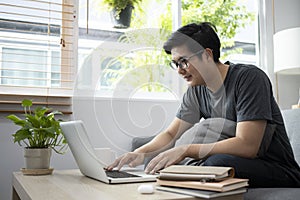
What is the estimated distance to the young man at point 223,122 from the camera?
1284 millimetres

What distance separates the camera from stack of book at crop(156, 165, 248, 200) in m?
0.93

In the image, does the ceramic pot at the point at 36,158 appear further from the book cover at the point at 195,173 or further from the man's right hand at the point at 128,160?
the book cover at the point at 195,173

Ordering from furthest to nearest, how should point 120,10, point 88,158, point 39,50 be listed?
point 120,10
point 39,50
point 88,158

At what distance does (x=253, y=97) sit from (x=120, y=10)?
1.32 m

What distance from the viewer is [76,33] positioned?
7.63 ft

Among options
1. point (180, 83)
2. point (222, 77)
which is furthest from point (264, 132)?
point (180, 83)

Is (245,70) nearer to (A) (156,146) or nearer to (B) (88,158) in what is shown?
(A) (156,146)

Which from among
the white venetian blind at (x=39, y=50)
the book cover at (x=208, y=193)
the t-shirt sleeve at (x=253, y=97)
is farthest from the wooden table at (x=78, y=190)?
the white venetian blind at (x=39, y=50)

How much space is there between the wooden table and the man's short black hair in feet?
1.91

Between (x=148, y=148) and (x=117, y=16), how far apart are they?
45.5 inches

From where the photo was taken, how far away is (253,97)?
1339mm

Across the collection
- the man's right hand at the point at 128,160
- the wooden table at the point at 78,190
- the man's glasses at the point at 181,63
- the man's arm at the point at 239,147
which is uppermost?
the man's glasses at the point at 181,63

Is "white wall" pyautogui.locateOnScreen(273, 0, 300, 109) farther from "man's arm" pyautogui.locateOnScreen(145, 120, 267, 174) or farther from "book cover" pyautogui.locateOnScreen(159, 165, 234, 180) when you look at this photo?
"book cover" pyautogui.locateOnScreen(159, 165, 234, 180)

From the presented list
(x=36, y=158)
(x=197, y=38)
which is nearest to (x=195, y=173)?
(x=197, y=38)
